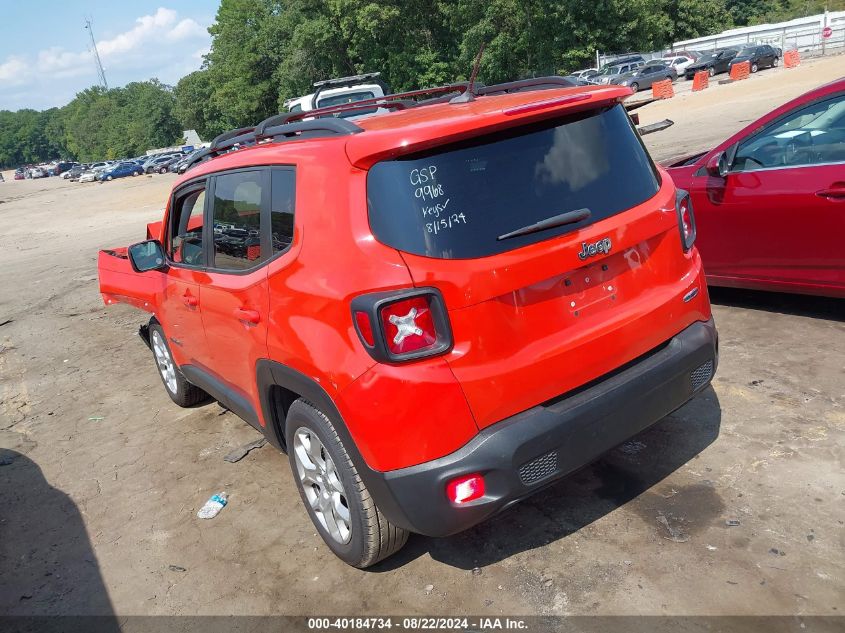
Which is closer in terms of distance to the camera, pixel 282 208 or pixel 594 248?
pixel 594 248

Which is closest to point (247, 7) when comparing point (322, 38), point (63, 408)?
point (322, 38)

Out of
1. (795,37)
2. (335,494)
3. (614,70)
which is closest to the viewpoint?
(335,494)

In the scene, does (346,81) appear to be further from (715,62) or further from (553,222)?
(715,62)

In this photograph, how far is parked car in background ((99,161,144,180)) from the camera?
2480 inches

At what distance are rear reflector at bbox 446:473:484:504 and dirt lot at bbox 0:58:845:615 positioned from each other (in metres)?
0.55

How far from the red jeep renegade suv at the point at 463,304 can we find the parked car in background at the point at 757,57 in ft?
131

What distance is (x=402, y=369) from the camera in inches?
99.7

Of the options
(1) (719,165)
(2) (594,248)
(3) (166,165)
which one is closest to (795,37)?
(3) (166,165)

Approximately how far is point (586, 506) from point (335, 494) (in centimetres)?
121

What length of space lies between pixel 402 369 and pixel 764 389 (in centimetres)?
276

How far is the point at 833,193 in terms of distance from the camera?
4.50 meters

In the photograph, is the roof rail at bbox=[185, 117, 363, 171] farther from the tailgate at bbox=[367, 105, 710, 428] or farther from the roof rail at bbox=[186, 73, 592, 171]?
the tailgate at bbox=[367, 105, 710, 428]

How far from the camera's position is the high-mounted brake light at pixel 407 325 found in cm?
251

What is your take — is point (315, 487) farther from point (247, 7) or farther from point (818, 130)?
point (247, 7)
